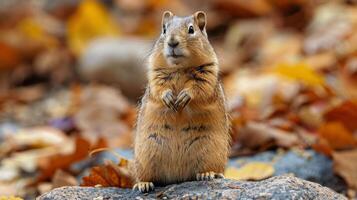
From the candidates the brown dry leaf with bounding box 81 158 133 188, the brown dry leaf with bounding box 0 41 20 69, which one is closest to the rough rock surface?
the brown dry leaf with bounding box 81 158 133 188

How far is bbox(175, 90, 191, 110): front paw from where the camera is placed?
4059 millimetres

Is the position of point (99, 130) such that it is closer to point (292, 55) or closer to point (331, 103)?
point (331, 103)

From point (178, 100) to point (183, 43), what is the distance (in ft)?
1.11

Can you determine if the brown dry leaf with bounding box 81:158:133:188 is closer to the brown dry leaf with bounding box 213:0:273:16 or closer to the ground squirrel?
the ground squirrel

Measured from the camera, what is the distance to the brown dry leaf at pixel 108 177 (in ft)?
15.2

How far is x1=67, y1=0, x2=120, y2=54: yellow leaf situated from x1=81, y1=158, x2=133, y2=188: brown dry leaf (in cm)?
585

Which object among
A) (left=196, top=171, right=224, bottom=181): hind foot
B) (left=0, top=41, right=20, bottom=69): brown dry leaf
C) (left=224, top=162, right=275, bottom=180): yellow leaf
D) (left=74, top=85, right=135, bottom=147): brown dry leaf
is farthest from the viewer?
(left=0, top=41, right=20, bottom=69): brown dry leaf

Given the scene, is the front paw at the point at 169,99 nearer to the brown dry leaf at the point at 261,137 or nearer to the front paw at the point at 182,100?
the front paw at the point at 182,100

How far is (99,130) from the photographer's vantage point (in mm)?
7375

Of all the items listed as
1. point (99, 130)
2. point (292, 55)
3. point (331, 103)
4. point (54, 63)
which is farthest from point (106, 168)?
point (54, 63)

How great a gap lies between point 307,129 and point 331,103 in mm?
684

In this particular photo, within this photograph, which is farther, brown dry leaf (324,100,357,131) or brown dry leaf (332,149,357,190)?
brown dry leaf (324,100,357,131)

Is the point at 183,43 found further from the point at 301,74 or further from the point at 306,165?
the point at 301,74

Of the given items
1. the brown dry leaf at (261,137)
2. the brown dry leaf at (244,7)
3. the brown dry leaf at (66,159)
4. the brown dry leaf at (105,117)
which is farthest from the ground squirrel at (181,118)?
the brown dry leaf at (244,7)
